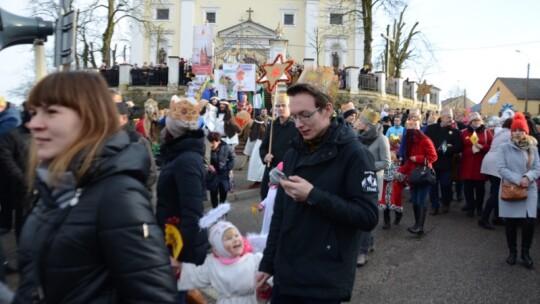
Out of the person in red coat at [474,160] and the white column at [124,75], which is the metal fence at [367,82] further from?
the person in red coat at [474,160]

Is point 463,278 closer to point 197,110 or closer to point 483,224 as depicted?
point 483,224

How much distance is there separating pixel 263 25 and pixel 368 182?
5120cm

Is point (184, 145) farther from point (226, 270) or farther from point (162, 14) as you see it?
point (162, 14)

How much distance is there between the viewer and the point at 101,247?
1.74 meters

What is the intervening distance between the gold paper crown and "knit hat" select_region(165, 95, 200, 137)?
1026mm

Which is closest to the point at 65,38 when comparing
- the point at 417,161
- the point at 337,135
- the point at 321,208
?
the point at 337,135

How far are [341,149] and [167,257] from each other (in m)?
1.41

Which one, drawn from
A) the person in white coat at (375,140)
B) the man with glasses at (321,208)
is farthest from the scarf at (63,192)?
the person in white coat at (375,140)

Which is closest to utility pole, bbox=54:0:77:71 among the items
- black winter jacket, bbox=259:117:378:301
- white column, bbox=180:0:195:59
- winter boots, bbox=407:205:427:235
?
black winter jacket, bbox=259:117:378:301

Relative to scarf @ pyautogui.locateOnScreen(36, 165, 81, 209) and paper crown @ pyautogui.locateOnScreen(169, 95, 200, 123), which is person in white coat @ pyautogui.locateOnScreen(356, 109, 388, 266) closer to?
paper crown @ pyautogui.locateOnScreen(169, 95, 200, 123)

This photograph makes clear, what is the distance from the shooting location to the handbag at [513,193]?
21.4ft

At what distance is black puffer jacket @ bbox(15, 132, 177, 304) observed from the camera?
172cm

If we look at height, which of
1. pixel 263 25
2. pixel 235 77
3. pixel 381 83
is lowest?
pixel 235 77

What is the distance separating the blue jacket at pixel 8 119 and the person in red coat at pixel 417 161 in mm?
5845
